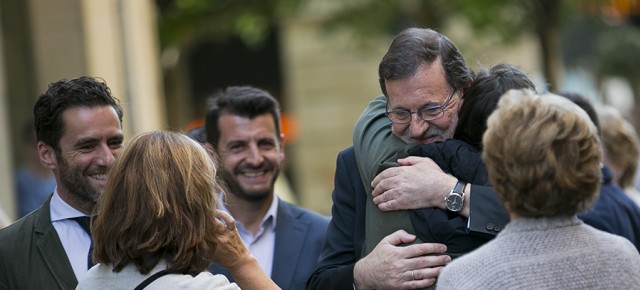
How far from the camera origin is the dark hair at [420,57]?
14.1 feet

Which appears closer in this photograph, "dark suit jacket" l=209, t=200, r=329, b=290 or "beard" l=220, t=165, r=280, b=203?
"dark suit jacket" l=209, t=200, r=329, b=290

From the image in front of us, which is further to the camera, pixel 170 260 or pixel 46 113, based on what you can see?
pixel 46 113

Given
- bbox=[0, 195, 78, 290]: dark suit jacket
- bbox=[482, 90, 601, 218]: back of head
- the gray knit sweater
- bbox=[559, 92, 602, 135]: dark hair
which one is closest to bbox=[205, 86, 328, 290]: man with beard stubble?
bbox=[0, 195, 78, 290]: dark suit jacket

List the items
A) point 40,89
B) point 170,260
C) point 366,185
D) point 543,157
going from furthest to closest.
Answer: point 40,89, point 366,185, point 170,260, point 543,157

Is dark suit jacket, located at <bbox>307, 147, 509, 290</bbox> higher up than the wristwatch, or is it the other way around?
the wristwatch

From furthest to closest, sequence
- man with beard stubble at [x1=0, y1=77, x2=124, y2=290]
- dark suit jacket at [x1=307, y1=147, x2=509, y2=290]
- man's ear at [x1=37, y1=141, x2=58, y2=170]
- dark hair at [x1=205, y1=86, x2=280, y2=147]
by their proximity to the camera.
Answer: dark hair at [x1=205, y1=86, x2=280, y2=147] → man's ear at [x1=37, y1=141, x2=58, y2=170] → man with beard stubble at [x1=0, y1=77, x2=124, y2=290] → dark suit jacket at [x1=307, y1=147, x2=509, y2=290]

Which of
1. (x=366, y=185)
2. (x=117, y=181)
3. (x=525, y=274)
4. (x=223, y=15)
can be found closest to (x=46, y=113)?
(x=117, y=181)

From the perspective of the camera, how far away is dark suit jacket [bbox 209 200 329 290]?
5.80 metres

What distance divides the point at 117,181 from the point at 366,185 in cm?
92

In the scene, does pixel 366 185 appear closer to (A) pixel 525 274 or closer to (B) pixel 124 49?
(A) pixel 525 274

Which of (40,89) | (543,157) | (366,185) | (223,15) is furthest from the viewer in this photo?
(223,15)

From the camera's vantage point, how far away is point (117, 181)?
4.04m

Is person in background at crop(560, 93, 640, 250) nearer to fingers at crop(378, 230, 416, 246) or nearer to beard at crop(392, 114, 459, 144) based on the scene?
beard at crop(392, 114, 459, 144)

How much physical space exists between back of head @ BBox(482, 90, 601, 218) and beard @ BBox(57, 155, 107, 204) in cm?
208
